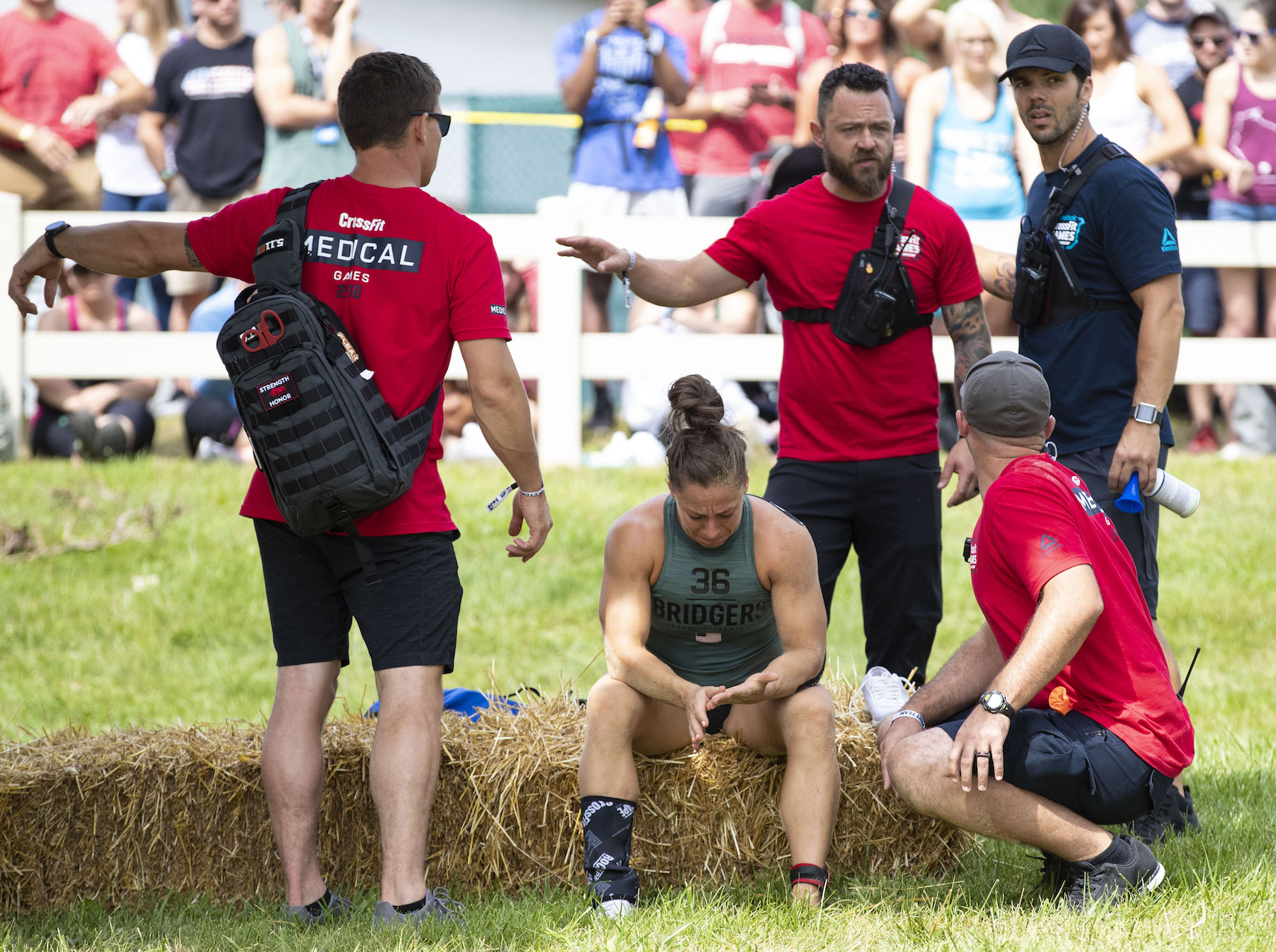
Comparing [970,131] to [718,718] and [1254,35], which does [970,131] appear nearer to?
[1254,35]

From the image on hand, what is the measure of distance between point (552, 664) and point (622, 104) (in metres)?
4.37

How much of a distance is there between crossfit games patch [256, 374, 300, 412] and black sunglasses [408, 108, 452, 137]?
2.76 feet

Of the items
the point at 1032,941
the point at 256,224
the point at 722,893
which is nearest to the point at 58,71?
the point at 256,224

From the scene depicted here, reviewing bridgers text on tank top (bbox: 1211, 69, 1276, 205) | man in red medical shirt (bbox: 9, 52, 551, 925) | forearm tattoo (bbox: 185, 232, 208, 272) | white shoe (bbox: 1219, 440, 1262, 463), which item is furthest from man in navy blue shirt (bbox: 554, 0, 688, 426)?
man in red medical shirt (bbox: 9, 52, 551, 925)

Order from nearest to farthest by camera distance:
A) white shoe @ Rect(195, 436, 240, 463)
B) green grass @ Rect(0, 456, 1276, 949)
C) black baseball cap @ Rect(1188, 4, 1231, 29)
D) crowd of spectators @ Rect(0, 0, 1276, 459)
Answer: green grass @ Rect(0, 456, 1276, 949), white shoe @ Rect(195, 436, 240, 463), crowd of spectators @ Rect(0, 0, 1276, 459), black baseball cap @ Rect(1188, 4, 1231, 29)

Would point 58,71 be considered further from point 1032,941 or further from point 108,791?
point 1032,941

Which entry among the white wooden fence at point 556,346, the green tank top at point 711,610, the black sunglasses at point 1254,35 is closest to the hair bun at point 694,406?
the green tank top at point 711,610

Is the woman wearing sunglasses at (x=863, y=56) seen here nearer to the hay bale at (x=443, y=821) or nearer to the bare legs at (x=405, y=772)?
the hay bale at (x=443, y=821)

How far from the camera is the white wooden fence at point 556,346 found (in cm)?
892

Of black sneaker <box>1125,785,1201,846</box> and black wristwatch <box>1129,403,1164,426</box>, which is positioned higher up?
black wristwatch <box>1129,403,1164,426</box>

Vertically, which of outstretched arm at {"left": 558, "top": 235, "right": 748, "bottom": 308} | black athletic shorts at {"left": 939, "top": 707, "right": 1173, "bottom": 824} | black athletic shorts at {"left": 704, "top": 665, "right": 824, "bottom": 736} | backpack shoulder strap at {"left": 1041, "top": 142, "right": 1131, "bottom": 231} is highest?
backpack shoulder strap at {"left": 1041, "top": 142, "right": 1131, "bottom": 231}

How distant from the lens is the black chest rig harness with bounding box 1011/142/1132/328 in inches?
182

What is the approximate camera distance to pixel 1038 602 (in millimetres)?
3562

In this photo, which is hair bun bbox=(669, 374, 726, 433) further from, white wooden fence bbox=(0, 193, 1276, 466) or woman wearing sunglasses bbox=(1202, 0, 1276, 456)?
woman wearing sunglasses bbox=(1202, 0, 1276, 456)
